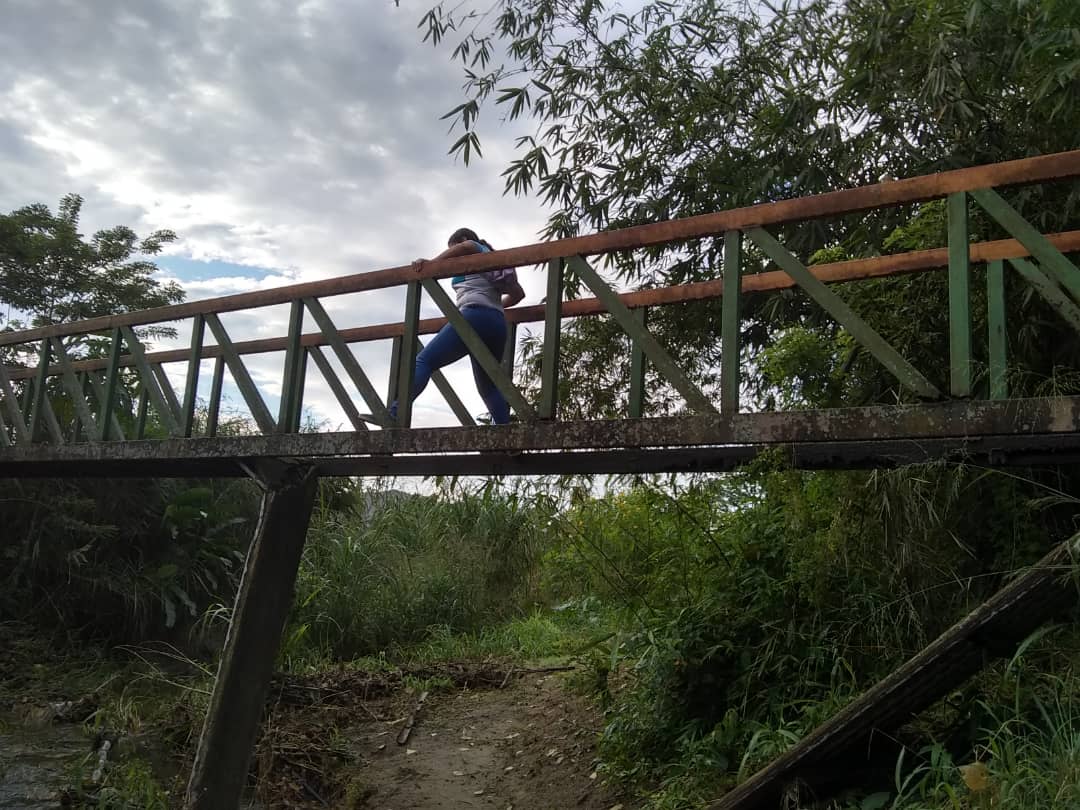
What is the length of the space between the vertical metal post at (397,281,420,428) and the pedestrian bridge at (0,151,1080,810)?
11 millimetres

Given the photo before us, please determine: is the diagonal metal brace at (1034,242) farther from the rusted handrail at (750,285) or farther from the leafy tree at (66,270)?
the leafy tree at (66,270)

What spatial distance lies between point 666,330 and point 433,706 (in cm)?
424

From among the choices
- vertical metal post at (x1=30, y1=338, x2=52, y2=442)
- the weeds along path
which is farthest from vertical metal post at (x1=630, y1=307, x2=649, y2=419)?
vertical metal post at (x1=30, y1=338, x2=52, y2=442)

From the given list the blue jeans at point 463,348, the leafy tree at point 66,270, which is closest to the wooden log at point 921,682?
the blue jeans at point 463,348

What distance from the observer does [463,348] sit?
5973mm

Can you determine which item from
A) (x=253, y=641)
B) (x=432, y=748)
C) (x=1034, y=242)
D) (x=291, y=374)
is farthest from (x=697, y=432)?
(x=432, y=748)

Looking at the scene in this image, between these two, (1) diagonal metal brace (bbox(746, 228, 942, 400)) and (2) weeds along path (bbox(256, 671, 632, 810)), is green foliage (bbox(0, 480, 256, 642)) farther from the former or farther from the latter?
(1) diagonal metal brace (bbox(746, 228, 942, 400))

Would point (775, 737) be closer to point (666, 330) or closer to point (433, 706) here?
point (666, 330)

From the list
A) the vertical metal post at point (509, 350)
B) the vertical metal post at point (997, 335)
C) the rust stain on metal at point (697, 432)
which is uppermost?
the vertical metal post at point (509, 350)

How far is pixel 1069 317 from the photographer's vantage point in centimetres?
367

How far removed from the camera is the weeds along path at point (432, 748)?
6617 millimetres

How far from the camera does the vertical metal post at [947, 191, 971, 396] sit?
3631 mm

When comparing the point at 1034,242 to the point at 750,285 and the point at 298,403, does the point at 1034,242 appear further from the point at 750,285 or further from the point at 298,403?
the point at 298,403

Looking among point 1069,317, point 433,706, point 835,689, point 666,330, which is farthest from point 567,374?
point 1069,317
